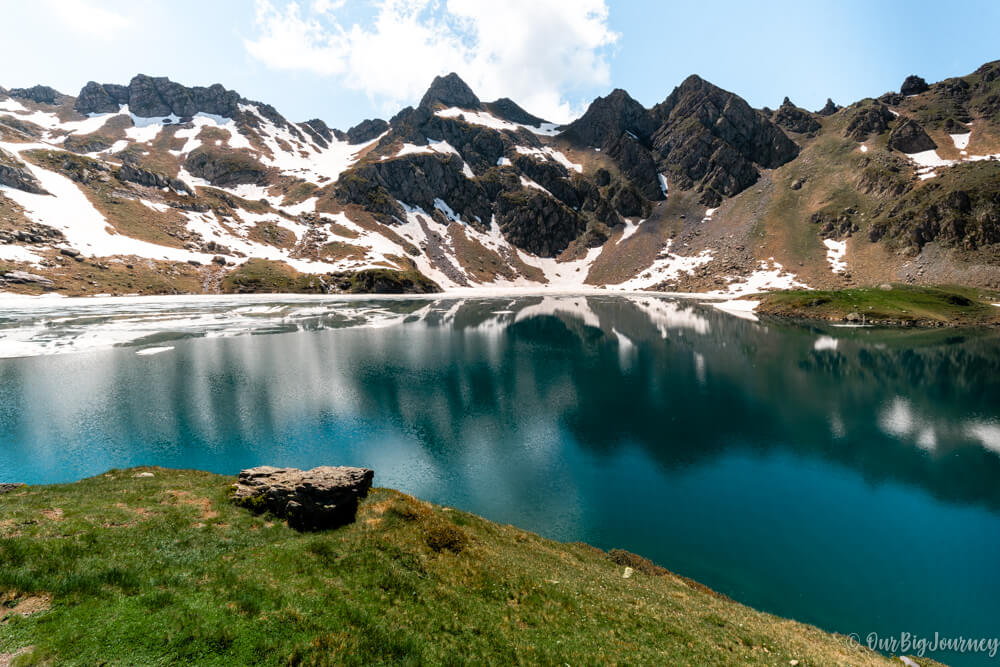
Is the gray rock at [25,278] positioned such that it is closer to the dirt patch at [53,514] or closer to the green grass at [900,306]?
the dirt patch at [53,514]

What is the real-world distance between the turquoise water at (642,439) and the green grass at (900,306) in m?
36.2

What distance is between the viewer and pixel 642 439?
38250 millimetres

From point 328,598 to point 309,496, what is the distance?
6.72 m

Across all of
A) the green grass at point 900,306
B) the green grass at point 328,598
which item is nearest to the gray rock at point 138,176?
the green grass at point 328,598

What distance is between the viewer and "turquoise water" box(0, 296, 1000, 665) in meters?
22.9

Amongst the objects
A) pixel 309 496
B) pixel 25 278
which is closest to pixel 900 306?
pixel 309 496

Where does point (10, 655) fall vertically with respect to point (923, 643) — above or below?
above

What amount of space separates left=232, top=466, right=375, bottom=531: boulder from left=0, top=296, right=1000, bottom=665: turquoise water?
10.5 m

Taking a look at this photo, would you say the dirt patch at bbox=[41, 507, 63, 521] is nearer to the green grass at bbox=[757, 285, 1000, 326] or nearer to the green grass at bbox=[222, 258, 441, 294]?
the green grass at bbox=[757, 285, 1000, 326]

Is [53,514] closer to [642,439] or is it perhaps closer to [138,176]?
[642,439]

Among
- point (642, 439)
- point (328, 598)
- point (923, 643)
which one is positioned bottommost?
point (923, 643)

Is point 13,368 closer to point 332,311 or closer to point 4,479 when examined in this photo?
point 4,479

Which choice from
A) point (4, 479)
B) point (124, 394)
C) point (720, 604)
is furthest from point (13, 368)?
point (720, 604)

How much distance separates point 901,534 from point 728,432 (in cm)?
1522
